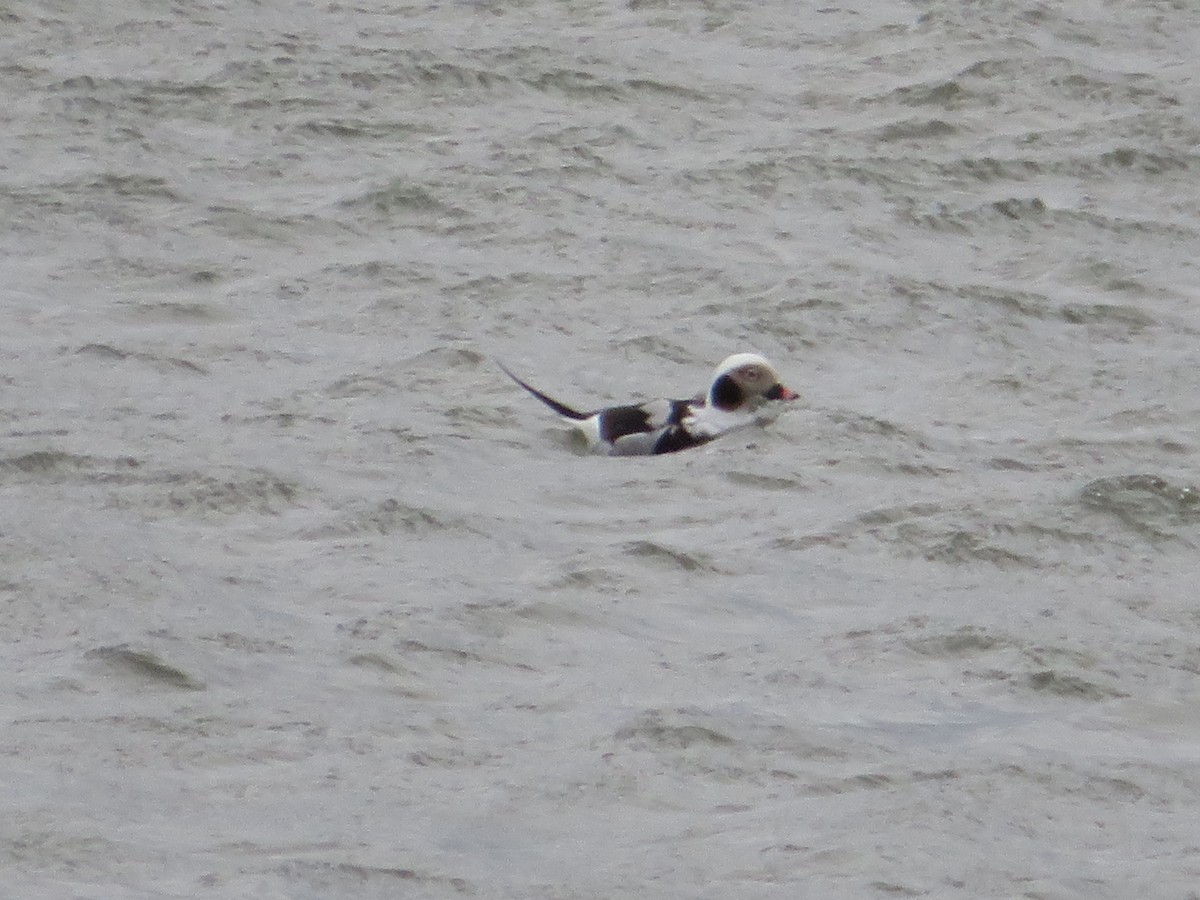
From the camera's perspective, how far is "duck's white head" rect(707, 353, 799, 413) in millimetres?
9672

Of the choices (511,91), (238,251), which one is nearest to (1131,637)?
(238,251)

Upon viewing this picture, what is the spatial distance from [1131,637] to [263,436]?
3.12 m

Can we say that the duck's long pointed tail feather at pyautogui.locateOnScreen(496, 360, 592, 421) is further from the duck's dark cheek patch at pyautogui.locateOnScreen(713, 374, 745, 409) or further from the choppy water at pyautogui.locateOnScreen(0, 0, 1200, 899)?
the duck's dark cheek patch at pyautogui.locateOnScreen(713, 374, 745, 409)

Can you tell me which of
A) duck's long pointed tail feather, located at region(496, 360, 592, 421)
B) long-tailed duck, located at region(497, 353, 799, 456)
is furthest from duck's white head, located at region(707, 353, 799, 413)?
duck's long pointed tail feather, located at region(496, 360, 592, 421)

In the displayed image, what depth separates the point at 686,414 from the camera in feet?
31.7

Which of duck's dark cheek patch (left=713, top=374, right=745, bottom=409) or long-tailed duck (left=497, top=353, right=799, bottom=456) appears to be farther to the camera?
duck's dark cheek patch (left=713, top=374, right=745, bottom=409)

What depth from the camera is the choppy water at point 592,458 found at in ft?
21.2

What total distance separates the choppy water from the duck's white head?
13cm

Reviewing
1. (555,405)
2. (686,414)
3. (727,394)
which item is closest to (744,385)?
(727,394)

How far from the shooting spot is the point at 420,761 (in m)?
6.67

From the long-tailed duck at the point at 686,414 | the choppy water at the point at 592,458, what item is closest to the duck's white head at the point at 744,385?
the long-tailed duck at the point at 686,414

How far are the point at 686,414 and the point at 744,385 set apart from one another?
0.79ft

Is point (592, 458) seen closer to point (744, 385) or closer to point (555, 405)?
point (555, 405)

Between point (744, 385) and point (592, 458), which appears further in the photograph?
point (744, 385)
